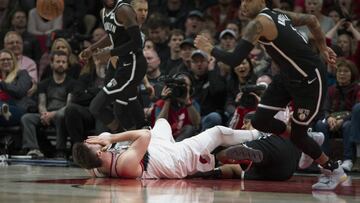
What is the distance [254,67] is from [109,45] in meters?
2.42

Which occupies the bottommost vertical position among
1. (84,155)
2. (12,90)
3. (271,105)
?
(84,155)

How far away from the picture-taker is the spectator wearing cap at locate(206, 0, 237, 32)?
1370 cm

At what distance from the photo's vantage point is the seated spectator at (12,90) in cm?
1248

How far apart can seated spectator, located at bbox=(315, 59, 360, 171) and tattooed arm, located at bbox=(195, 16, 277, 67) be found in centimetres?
333

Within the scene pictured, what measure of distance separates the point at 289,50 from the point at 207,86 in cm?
435

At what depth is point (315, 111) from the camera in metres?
7.45

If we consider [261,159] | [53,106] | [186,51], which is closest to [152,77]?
[186,51]

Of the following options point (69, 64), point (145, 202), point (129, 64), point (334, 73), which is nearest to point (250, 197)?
Result: point (145, 202)

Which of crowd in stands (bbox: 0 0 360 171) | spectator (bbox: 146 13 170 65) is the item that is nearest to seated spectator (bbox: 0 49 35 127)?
crowd in stands (bbox: 0 0 360 171)

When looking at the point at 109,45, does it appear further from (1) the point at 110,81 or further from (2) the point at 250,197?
(2) the point at 250,197

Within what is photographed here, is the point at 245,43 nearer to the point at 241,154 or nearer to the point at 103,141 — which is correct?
the point at 241,154

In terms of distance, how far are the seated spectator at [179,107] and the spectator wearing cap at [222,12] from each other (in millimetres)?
3127

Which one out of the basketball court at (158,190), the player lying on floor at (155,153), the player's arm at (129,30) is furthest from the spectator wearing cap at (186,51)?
the basketball court at (158,190)

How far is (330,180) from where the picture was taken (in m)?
7.27
